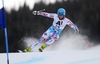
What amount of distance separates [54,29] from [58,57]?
320mm

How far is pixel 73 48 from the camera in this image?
299cm

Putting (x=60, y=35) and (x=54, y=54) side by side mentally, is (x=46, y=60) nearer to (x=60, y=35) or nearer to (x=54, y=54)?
(x=54, y=54)

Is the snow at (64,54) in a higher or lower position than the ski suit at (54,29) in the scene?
lower

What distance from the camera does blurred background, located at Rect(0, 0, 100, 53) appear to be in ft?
9.70

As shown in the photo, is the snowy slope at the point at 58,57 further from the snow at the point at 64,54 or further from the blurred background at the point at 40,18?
the blurred background at the point at 40,18

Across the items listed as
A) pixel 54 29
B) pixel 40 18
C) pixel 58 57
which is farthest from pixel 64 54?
pixel 40 18

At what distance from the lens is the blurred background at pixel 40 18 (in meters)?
2.96

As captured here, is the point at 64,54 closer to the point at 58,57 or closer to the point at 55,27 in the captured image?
the point at 58,57

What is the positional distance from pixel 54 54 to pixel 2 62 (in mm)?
609

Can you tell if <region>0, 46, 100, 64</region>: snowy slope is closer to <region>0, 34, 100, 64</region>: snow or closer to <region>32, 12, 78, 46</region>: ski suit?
<region>0, 34, 100, 64</region>: snow

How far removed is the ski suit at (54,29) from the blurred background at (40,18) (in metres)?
0.04

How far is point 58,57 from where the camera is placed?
117 inches

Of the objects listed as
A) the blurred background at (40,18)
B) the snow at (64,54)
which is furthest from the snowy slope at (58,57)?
the blurred background at (40,18)

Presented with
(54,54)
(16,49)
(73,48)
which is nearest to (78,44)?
(73,48)
